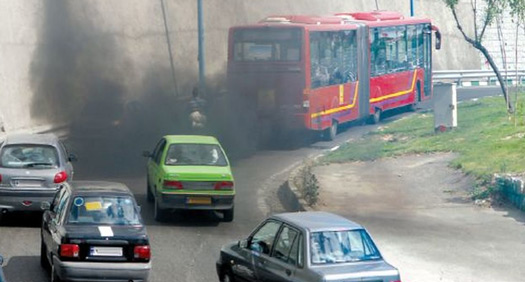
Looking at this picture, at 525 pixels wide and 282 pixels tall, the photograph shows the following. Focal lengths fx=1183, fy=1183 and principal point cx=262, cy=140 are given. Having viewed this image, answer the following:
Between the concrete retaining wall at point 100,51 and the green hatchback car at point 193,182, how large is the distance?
49.8ft

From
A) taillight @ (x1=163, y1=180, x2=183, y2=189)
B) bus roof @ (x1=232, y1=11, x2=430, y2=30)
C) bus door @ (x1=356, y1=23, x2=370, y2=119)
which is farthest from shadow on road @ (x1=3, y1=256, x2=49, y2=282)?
bus door @ (x1=356, y1=23, x2=370, y2=119)

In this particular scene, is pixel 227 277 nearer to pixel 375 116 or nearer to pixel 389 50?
pixel 375 116

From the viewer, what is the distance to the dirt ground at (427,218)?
1947cm

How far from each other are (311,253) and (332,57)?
2347 centimetres

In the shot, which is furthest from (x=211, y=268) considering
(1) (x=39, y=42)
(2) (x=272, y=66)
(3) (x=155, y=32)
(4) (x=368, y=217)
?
(3) (x=155, y=32)

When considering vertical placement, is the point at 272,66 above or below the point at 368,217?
above

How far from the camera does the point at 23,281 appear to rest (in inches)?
698

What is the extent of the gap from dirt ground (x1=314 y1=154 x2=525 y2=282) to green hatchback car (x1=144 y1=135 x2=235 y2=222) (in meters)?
2.33

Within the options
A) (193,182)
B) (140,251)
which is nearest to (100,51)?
(193,182)

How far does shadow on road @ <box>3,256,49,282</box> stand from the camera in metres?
17.9

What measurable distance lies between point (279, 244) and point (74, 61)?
31.6 m

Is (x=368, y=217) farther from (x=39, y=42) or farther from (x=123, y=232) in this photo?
(x=39, y=42)

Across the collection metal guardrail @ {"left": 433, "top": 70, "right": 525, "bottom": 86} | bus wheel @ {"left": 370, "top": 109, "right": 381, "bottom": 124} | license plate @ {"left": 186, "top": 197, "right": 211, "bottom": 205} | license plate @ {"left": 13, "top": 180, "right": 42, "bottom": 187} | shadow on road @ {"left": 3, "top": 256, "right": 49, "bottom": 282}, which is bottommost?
metal guardrail @ {"left": 433, "top": 70, "right": 525, "bottom": 86}

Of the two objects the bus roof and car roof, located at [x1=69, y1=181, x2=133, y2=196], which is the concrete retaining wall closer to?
the bus roof
